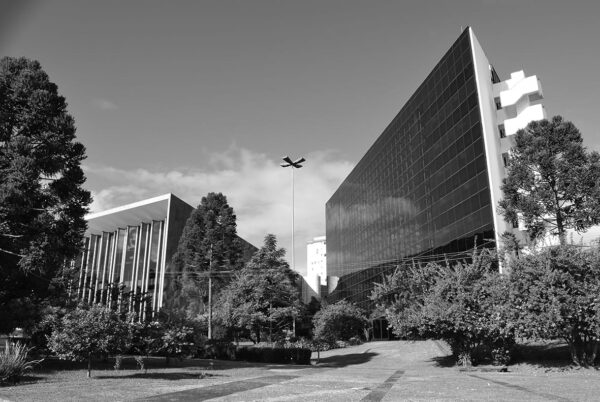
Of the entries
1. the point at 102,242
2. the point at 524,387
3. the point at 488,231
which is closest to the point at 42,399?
the point at 524,387

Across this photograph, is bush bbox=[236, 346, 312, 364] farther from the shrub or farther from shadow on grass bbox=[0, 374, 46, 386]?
shadow on grass bbox=[0, 374, 46, 386]

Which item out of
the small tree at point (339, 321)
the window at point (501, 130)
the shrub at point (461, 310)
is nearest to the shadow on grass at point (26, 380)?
the shrub at point (461, 310)

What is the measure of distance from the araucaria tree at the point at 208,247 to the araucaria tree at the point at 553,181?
77.2ft

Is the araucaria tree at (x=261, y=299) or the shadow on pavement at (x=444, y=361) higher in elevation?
the araucaria tree at (x=261, y=299)

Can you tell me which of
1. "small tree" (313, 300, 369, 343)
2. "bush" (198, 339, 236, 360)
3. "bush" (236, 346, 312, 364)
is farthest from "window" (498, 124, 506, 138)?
"bush" (198, 339, 236, 360)

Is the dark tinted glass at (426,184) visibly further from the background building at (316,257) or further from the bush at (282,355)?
the background building at (316,257)

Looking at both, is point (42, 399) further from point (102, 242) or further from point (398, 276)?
point (102, 242)

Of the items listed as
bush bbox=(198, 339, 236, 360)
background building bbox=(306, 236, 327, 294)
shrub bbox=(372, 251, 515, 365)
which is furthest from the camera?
background building bbox=(306, 236, 327, 294)

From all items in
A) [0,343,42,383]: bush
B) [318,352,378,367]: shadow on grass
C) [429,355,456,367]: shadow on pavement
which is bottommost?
[318,352,378,367]: shadow on grass

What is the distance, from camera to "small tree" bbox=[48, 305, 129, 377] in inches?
689

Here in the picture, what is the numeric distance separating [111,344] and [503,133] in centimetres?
3653

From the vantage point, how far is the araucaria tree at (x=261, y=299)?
121 feet

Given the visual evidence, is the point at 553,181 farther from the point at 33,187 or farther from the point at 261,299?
the point at 33,187

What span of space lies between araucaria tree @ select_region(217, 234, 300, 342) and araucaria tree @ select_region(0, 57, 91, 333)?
53.0 feet
